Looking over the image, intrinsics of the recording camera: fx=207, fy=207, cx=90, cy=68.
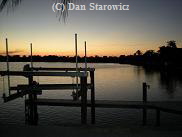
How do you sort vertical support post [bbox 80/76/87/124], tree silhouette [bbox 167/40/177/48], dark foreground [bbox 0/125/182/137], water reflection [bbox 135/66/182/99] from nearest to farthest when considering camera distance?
1. dark foreground [bbox 0/125/182/137]
2. vertical support post [bbox 80/76/87/124]
3. water reflection [bbox 135/66/182/99]
4. tree silhouette [bbox 167/40/177/48]

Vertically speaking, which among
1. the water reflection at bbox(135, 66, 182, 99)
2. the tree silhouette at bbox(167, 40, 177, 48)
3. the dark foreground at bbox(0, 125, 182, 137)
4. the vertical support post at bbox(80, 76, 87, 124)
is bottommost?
the water reflection at bbox(135, 66, 182, 99)

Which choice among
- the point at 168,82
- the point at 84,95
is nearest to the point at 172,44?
the point at 168,82

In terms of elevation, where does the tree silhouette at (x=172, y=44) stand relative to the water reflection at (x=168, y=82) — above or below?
above

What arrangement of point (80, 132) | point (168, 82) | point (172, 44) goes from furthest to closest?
point (172, 44)
point (168, 82)
point (80, 132)

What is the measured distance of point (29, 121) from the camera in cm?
995

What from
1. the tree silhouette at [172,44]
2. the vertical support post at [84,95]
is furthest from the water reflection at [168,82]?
the tree silhouette at [172,44]

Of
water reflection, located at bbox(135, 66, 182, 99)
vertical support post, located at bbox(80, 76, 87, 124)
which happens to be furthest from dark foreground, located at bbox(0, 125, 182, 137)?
water reflection, located at bbox(135, 66, 182, 99)

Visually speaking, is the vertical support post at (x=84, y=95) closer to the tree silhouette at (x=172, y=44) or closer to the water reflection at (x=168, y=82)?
the water reflection at (x=168, y=82)

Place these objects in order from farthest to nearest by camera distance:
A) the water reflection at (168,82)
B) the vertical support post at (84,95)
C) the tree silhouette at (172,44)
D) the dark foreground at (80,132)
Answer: the tree silhouette at (172,44), the water reflection at (168,82), the vertical support post at (84,95), the dark foreground at (80,132)

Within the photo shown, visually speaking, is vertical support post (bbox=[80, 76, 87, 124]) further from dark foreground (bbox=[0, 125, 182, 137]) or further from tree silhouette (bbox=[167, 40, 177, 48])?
tree silhouette (bbox=[167, 40, 177, 48])

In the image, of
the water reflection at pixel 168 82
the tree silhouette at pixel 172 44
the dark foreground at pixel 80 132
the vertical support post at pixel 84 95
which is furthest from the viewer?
the tree silhouette at pixel 172 44

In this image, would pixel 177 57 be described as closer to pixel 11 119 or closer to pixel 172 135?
pixel 11 119

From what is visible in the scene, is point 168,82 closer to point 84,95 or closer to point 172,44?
point 84,95

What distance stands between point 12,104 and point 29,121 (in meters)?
15.5
